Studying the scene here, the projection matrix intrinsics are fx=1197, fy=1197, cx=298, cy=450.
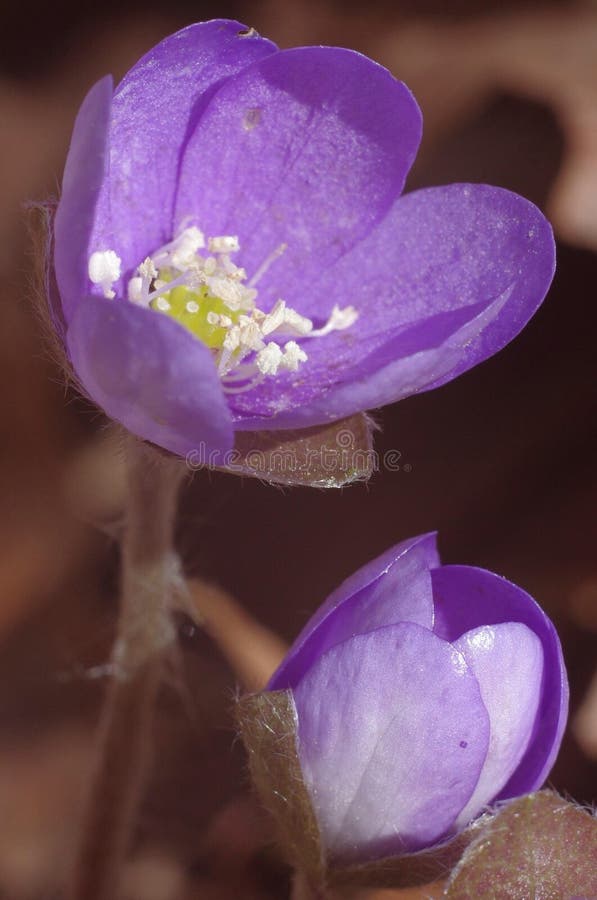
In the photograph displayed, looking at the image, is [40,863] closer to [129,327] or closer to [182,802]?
[182,802]

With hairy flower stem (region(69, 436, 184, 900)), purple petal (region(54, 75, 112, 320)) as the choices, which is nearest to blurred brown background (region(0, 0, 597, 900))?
hairy flower stem (region(69, 436, 184, 900))

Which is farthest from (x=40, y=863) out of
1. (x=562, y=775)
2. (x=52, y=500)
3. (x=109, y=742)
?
(x=562, y=775)

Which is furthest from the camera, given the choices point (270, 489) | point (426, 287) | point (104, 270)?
point (270, 489)

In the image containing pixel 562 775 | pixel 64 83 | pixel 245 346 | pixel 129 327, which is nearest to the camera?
pixel 129 327

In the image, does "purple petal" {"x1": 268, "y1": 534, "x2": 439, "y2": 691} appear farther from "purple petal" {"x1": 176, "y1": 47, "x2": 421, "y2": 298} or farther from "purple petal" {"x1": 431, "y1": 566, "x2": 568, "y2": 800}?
"purple petal" {"x1": 176, "y1": 47, "x2": 421, "y2": 298}

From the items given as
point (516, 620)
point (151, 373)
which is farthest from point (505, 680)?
point (151, 373)

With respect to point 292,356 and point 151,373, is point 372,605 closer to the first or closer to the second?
point 151,373
